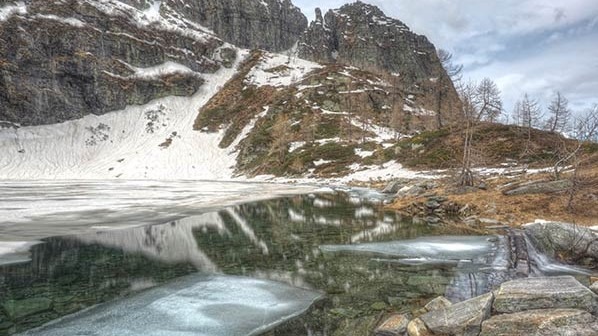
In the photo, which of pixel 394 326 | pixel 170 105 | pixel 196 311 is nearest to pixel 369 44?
pixel 170 105

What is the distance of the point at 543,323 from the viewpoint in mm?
7367

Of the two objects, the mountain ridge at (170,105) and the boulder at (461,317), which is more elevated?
the mountain ridge at (170,105)

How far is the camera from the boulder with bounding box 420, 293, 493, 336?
8.04 meters

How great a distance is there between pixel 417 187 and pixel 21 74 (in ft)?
402

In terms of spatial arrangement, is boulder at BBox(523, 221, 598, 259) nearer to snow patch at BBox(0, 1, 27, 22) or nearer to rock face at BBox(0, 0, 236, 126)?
rock face at BBox(0, 0, 236, 126)

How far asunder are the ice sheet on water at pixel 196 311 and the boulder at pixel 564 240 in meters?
10.8

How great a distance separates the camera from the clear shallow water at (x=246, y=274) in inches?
393

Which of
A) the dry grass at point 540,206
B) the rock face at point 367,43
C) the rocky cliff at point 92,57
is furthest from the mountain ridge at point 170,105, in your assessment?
the dry grass at point 540,206

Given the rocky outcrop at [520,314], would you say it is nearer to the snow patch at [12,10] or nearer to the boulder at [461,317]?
the boulder at [461,317]

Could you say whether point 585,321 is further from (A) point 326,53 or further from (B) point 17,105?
(A) point 326,53

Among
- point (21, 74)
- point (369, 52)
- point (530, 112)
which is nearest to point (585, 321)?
point (530, 112)

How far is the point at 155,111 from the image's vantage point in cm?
12938

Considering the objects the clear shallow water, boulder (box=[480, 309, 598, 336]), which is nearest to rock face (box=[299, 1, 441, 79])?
the clear shallow water

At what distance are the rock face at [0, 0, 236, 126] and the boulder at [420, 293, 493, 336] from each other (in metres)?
131
